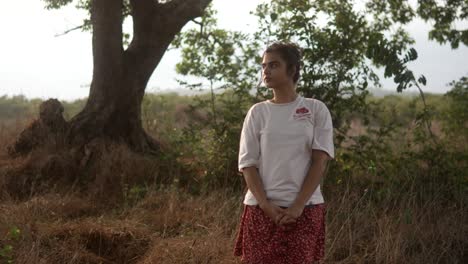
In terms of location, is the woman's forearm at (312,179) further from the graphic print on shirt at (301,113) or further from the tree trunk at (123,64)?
the tree trunk at (123,64)

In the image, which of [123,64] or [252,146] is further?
[123,64]

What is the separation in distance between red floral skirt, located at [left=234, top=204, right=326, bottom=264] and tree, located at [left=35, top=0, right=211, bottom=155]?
213 inches

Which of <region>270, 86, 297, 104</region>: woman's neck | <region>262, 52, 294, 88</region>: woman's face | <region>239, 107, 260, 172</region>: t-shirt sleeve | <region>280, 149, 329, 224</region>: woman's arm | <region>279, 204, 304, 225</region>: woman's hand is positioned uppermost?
<region>262, 52, 294, 88</region>: woman's face

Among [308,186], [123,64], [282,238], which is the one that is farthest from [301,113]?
[123,64]

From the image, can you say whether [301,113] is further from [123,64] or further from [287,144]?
[123,64]

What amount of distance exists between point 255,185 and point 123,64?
585 centimetres

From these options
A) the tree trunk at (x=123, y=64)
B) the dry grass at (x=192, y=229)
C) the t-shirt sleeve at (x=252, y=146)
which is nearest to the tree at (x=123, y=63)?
the tree trunk at (x=123, y=64)

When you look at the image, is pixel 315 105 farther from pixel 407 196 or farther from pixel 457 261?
pixel 407 196

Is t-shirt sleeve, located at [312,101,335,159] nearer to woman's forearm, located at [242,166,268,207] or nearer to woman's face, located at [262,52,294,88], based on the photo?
woman's face, located at [262,52,294,88]

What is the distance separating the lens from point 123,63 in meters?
8.45

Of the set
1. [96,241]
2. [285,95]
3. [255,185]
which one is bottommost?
[96,241]

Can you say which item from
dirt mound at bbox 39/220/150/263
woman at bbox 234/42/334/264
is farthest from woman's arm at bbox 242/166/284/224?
dirt mound at bbox 39/220/150/263

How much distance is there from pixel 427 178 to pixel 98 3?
17.4 ft

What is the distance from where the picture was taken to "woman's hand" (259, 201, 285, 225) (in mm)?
2945
